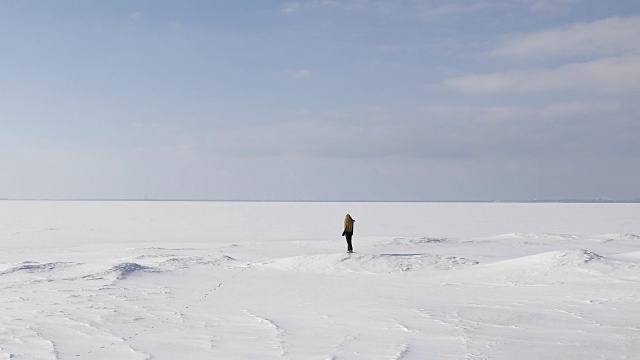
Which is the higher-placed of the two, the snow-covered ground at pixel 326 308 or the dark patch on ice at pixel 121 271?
the dark patch on ice at pixel 121 271

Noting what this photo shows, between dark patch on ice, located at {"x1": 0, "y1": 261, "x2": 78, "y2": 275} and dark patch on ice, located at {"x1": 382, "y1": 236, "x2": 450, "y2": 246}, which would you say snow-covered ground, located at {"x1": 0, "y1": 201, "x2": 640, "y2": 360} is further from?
dark patch on ice, located at {"x1": 382, "y1": 236, "x2": 450, "y2": 246}

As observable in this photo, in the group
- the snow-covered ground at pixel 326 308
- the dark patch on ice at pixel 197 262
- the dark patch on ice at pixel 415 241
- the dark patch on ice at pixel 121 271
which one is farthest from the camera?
the dark patch on ice at pixel 415 241

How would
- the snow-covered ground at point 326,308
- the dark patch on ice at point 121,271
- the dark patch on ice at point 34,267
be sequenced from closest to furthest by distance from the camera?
the snow-covered ground at point 326,308 → the dark patch on ice at point 121,271 → the dark patch on ice at point 34,267

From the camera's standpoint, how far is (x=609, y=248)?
27.7 meters

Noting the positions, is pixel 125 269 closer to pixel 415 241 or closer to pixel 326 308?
pixel 326 308

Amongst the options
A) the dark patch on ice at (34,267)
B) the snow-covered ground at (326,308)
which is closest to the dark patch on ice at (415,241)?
the snow-covered ground at (326,308)

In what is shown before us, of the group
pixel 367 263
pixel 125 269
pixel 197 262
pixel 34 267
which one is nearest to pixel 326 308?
pixel 367 263

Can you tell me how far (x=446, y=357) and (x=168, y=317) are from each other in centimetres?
492

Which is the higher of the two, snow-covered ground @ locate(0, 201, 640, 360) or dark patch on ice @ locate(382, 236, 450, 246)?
snow-covered ground @ locate(0, 201, 640, 360)

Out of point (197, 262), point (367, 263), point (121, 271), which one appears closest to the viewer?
point (121, 271)

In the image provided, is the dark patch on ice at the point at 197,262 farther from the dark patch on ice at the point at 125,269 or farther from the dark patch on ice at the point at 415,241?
the dark patch on ice at the point at 415,241

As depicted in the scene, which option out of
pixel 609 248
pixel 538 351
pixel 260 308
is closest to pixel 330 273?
pixel 260 308

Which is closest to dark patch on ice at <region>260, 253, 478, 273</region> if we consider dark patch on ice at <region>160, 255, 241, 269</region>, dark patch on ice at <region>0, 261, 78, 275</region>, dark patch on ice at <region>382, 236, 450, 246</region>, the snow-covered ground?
the snow-covered ground

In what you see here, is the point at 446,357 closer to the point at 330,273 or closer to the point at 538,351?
the point at 538,351
